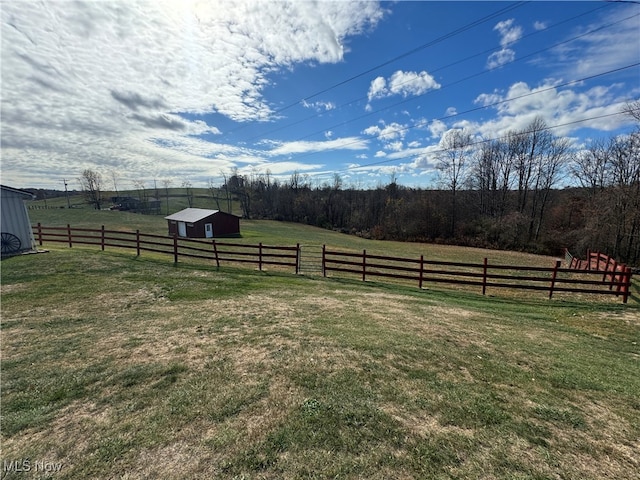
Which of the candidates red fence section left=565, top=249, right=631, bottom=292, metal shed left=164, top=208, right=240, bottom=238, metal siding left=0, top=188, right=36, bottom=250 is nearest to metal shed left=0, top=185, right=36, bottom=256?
metal siding left=0, top=188, right=36, bottom=250

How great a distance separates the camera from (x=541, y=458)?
8.63 ft

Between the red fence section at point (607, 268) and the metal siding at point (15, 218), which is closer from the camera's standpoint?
the red fence section at point (607, 268)

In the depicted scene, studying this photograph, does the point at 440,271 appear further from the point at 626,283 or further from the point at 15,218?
the point at 15,218

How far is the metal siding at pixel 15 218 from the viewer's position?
12.0 meters

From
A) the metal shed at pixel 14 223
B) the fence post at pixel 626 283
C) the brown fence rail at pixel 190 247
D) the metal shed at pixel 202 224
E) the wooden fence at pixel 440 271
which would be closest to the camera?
the fence post at pixel 626 283

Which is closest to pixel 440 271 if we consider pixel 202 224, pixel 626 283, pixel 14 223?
pixel 626 283

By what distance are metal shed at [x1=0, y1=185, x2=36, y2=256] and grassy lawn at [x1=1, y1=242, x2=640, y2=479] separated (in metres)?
7.47

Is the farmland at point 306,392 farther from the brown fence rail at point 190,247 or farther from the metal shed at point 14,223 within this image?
the metal shed at point 14,223

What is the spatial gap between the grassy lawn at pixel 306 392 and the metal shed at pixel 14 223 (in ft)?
24.5

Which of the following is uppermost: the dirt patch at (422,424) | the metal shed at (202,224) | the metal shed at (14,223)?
the metal shed at (14,223)

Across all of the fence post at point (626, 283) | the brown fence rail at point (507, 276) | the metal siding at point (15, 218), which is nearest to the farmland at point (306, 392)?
the brown fence rail at point (507, 276)

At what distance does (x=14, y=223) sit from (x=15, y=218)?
23 centimetres

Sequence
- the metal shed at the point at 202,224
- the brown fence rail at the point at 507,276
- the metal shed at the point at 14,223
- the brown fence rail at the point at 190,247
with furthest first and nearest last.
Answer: the metal shed at the point at 202,224 → the brown fence rail at the point at 190,247 → the metal shed at the point at 14,223 → the brown fence rail at the point at 507,276

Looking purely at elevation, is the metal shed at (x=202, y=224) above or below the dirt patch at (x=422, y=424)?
below
